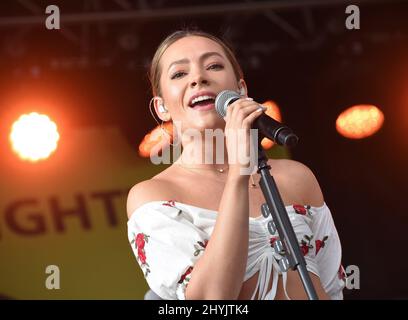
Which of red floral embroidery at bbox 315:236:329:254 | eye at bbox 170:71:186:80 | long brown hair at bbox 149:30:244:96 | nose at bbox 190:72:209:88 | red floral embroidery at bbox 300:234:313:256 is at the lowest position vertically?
red floral embroidery at bbox 300:234:313:256

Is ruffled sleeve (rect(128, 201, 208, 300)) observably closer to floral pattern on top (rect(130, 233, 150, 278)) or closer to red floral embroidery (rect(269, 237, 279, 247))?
floral pattern on top (rect(130, 233, 150, 278))

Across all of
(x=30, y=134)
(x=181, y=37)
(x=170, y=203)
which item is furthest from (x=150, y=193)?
(x=30, y=134)

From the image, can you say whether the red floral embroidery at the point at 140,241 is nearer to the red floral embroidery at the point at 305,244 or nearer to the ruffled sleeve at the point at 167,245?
the ruffled sleeve at the point at 167,245

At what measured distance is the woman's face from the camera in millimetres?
1391

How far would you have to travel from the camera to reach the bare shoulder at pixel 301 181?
1.48 metres

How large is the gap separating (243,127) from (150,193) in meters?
0.33

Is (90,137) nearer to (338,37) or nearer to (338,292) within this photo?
(338,37)

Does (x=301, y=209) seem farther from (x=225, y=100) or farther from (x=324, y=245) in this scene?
(x=225, y=100)

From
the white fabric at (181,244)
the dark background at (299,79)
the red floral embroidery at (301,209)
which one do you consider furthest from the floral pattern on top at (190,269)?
the dark background at (299,79)

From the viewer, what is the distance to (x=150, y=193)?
54.2 inches

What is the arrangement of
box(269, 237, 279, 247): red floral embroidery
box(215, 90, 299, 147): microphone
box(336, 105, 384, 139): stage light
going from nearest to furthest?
box(215, 90, 299, 147): microphone
box(269, 237, 279, 247): red floral embroidery
box(336, 105, 384, 139): stage light

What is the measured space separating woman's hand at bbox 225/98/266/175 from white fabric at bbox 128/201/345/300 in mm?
222

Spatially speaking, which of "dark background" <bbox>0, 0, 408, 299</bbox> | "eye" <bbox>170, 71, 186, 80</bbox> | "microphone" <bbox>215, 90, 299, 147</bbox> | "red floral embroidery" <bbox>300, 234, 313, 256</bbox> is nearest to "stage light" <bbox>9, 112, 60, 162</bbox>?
"dark background" <bbox>0, 0, 408, 299</bbox>
